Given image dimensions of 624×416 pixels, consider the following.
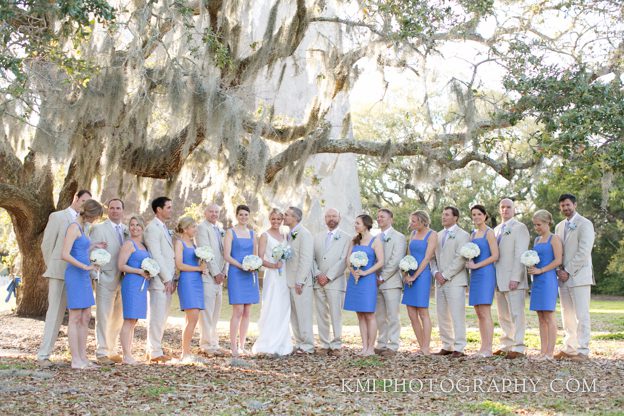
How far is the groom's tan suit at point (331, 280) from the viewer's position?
8945 mm

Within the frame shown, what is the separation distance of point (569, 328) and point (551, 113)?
2300mm

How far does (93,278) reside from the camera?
7.45m

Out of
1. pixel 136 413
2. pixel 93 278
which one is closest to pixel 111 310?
pixel 93 278

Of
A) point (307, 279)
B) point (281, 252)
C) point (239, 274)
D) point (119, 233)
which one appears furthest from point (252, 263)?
point (119, 233)

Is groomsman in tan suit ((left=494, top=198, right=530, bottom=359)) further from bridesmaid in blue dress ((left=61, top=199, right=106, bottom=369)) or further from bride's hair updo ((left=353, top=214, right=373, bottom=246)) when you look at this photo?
bridesmaid in blue dress ((left=61, top=199, right=106, bottom=369))

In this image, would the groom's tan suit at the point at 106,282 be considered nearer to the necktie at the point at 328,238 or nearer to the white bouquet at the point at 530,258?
the necktie at the point at 328,238

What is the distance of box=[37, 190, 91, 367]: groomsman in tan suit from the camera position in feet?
24.0

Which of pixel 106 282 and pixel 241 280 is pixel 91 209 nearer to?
pixel 106 282

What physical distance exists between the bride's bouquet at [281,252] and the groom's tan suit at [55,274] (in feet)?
7.32

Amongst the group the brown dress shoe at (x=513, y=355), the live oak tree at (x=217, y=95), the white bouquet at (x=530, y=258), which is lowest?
the brown dress shoe at (x=513, y=355)

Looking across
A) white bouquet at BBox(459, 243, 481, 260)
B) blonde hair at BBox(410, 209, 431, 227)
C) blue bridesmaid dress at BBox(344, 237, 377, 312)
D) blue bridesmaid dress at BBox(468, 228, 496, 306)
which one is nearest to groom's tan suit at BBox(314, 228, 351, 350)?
blue bridesmaid dress at BBox(344, 237, 377, 312)

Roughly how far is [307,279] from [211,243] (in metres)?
1.18

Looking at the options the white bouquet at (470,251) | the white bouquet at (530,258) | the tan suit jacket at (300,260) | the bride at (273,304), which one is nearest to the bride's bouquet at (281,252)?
the bride at (273,304)

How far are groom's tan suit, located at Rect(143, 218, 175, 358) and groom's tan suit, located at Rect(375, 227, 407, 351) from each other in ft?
7.85
